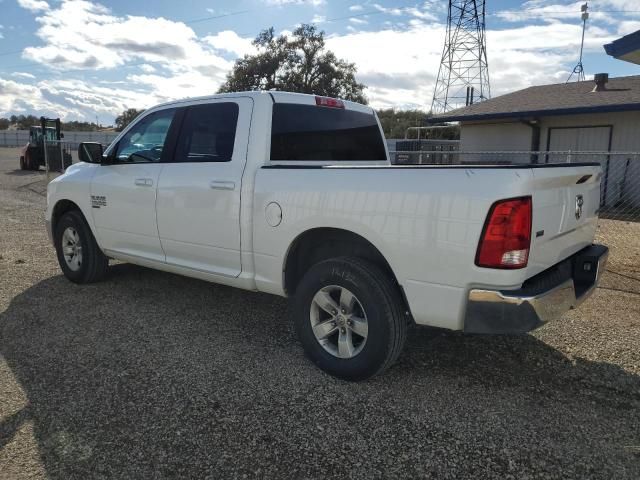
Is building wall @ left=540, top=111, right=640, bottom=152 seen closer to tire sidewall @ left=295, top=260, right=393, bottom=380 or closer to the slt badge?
the slt badge

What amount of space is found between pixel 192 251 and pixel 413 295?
212 centimetres

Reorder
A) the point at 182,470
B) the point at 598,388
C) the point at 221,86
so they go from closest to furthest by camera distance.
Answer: the point at 182,470 → the point at 598,388 → the point at 221,86

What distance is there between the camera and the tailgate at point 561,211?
2975mm

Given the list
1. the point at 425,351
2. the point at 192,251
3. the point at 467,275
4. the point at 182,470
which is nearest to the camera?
the point at 182,470

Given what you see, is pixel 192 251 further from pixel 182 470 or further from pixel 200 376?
pixel 182 470

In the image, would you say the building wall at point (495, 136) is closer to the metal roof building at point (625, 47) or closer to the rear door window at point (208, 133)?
the metal roof building at point (625, 47)

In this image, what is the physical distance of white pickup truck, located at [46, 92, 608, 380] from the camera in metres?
2.92

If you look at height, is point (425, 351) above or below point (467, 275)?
below

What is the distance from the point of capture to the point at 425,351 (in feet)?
13.6

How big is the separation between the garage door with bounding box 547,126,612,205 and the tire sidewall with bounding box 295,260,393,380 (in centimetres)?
1274

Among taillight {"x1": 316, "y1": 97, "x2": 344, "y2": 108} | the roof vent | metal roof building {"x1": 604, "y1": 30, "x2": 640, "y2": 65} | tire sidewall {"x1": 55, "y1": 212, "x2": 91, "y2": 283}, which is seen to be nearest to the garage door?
the roof vent

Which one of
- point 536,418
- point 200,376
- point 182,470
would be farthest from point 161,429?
point 536,418

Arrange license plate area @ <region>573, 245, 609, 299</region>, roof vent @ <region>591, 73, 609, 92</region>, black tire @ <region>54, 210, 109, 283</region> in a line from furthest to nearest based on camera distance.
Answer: roof vent @ <region>591, 73, 609, 92</region> → black tire @ <region>54, 210, 109, 283</region> → license plate area @ <region>573, 245, 609, 299</region>

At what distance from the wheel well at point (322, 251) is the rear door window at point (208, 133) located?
0.98m
